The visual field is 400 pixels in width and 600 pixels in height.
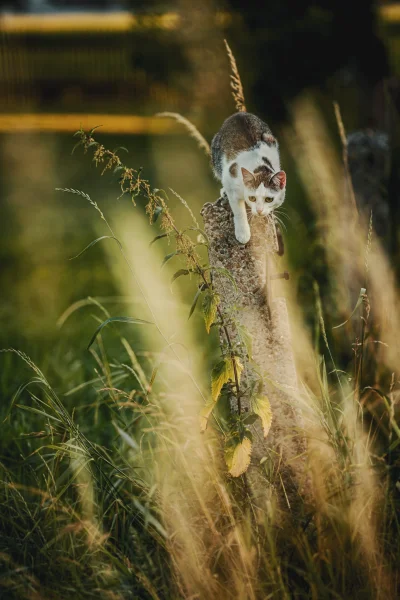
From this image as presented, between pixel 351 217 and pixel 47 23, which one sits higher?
pixel 47 23

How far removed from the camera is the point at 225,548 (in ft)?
5.24

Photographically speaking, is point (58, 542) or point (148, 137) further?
point (148, 137)

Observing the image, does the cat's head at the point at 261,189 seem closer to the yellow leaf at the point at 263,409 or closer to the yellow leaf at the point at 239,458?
the yellow leaf at the point at 263,409

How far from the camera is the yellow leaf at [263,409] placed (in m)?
1.57

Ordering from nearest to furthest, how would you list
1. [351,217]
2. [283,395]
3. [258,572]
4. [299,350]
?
[258,572] → [283,395] → [299,350] → [351,217]

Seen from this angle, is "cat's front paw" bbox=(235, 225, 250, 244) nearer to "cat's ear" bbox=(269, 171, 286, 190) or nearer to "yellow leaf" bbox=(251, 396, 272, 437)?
"cat's ear" bbox=(269, 171, 286, 190)

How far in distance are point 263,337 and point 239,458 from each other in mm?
338

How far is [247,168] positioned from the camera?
1.86 m

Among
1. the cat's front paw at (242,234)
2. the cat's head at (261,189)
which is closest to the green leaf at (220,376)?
the cat's front paw at (242,234)

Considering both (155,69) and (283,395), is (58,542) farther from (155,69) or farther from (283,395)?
(155,69)

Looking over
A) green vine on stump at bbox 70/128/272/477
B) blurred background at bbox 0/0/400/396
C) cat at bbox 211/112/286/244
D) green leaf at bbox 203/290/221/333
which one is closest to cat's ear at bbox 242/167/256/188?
cat at bbox 211/112/286/244

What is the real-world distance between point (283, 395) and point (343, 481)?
268 mm

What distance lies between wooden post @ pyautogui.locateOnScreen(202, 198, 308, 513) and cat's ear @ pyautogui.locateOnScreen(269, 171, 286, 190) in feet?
0.32

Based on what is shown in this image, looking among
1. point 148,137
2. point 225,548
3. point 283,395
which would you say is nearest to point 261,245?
point 283,395
